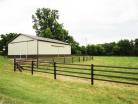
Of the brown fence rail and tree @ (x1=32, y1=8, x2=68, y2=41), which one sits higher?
tree @ (x1=32, y1=8, x2=68, y2=41)

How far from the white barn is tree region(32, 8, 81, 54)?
937 inches

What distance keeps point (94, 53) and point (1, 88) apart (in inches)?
2751

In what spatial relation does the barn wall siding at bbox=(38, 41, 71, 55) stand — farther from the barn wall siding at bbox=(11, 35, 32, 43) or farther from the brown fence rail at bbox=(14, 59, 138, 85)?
the brown fence rail at bbox=(14, 59, 138, 85)

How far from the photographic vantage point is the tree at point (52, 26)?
72750 mm

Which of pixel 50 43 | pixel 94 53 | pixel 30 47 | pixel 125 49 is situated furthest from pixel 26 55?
pixel 125 49

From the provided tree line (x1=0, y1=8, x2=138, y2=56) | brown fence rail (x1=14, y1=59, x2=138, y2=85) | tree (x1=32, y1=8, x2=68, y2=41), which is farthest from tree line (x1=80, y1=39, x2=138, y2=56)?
brown fence rail (x1=14, y1=59, x2=138, y2=85)

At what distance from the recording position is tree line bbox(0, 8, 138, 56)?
72.6 m

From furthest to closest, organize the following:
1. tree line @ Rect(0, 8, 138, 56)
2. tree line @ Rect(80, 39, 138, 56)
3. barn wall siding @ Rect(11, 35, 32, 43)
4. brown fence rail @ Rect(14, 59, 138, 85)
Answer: tree line @ Rect(80, 39, 138, 56)
tree line @ Rect(0, 8, 138, 56)
barn wall siding @ Rect(11, 35, 32, 43)
brown fence rail @ Rect(14, 59, 138, 85)

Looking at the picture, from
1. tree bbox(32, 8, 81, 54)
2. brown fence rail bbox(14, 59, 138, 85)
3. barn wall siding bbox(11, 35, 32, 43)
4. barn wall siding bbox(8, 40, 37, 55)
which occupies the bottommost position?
brown fence rail bbox(14, 59, 138, 85)

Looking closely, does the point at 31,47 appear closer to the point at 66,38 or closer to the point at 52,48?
the point at 52,48

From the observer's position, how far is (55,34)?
2876 inches

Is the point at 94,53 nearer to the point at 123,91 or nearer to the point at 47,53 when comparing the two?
the point at 47,53

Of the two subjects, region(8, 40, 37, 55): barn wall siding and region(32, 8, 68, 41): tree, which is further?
region(32, 8, 68, 41): tree

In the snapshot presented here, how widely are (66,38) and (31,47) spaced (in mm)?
34191
